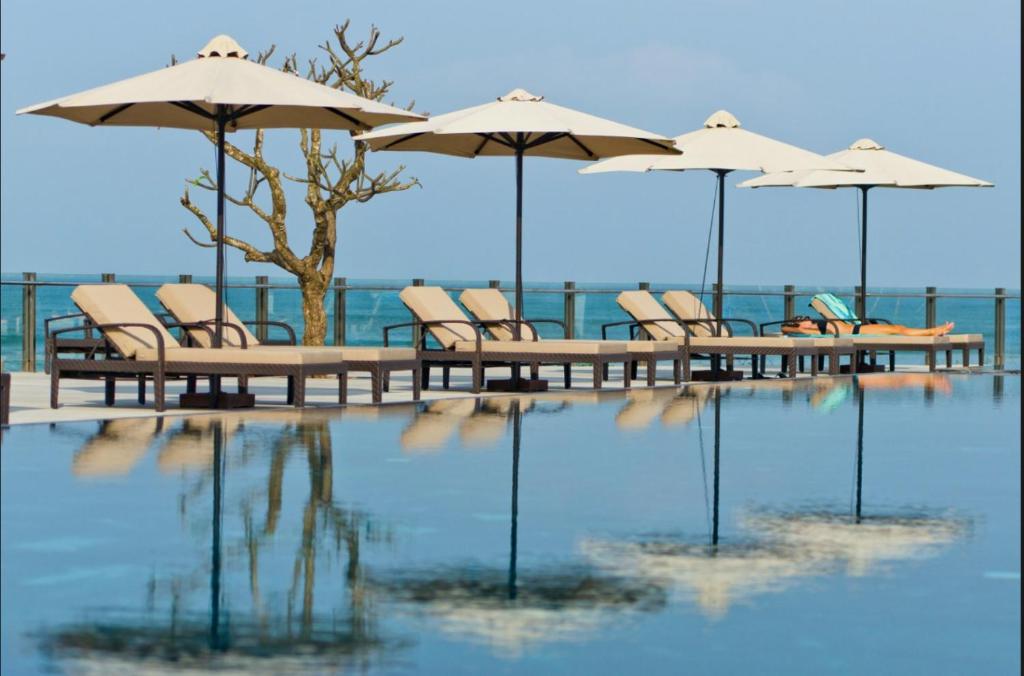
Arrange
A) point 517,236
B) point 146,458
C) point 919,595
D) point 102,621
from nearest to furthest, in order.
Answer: point 102,621, point 919,595, point 146,458, point 517,236

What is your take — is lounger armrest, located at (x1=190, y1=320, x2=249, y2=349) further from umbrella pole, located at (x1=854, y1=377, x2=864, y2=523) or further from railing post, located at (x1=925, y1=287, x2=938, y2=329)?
railing post, located at (x1=925, y1=287, x2=938, y2=329)

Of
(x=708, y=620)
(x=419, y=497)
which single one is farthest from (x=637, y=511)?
(x=708, y=620)

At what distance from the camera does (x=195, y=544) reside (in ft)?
21.1

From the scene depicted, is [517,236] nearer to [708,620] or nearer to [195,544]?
[195,544]

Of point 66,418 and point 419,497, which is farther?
point 66,418

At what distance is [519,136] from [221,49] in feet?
13.1

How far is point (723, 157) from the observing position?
1881 cm

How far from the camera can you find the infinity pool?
15.4ft

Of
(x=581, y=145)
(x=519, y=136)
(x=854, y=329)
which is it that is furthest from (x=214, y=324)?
(x=854, y=329)

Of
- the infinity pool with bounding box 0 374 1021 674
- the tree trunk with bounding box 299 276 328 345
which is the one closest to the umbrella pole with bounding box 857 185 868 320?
the tree trunk with bounding box 299 276 328 345

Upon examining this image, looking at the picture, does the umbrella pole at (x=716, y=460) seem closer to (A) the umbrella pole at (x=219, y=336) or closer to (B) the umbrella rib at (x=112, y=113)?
(A) the umbrella pole at (x=219, y=336)

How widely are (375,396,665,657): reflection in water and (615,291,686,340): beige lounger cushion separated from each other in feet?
41.6

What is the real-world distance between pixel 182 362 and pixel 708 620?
872 cm

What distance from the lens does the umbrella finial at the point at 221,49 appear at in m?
14.4
